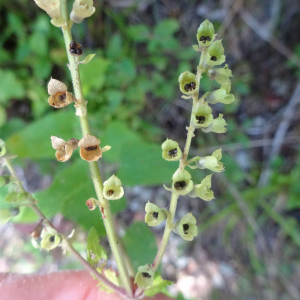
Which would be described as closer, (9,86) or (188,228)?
(188,228)

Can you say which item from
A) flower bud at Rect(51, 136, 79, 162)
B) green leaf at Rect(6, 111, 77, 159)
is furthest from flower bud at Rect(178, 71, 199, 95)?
green leaf at Rect(6, 111, 77, 159)

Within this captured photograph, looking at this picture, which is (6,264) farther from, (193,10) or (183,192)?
(193,10)

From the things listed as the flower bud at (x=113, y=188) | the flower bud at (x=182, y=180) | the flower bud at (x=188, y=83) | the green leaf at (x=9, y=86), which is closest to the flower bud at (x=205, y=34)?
the flower bud at (x=188, y=83)

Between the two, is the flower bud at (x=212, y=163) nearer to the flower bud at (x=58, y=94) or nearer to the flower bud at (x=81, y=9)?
the flower bud at (x=58, y=94)

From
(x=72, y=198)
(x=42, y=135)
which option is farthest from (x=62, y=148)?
(x=42, y=135)

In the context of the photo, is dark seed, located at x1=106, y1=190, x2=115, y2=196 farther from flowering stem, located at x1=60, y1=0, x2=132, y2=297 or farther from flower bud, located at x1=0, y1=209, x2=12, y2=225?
flower bud, located at x1=0, y1=209, x2=12, y2=225

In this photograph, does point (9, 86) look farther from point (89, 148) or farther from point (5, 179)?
point (89, 148)

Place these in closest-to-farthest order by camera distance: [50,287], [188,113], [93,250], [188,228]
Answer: [188,228] < [93,250] < [50,287] < [188,113]
